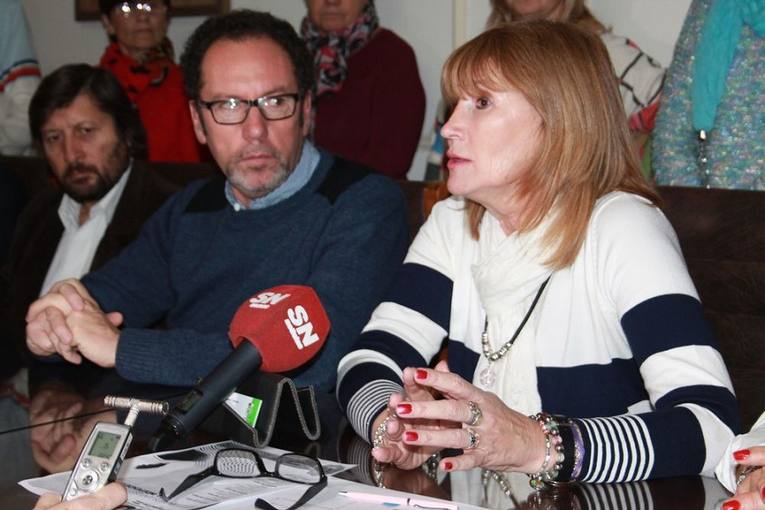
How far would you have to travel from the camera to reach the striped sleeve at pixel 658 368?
1437mm

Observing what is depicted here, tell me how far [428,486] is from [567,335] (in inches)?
20.1

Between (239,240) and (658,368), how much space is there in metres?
1.16

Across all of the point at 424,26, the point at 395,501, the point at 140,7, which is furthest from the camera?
the point at 424,26

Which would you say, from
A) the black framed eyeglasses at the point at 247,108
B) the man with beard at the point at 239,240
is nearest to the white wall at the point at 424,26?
the man with beard at the point at 239,240

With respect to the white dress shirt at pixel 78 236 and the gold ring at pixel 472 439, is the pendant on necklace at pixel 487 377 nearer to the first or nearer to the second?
the gold ring at pixel 472 439

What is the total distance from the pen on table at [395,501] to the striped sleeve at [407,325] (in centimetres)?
47

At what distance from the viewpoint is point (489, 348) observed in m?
1.89

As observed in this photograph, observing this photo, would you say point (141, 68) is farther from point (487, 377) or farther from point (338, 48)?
point (487, 377)

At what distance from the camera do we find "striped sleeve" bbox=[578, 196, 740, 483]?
1.44 metres

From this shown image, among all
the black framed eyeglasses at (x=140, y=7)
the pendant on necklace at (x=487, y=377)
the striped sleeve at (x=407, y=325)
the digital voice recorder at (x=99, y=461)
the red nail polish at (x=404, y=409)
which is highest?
the black framed eyeglasses at (x=140, y=7)

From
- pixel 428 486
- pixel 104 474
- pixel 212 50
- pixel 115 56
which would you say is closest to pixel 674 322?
pixel 428 486

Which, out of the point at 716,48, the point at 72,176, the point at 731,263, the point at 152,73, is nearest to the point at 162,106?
the point at 152,73

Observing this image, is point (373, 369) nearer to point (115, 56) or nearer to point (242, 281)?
point (242, 281)

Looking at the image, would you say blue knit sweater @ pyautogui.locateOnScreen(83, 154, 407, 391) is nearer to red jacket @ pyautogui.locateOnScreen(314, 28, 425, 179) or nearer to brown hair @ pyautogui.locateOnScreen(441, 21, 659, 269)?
brown hair @ pyautogui.locateOnScreen(441, 21, 659, 269)
